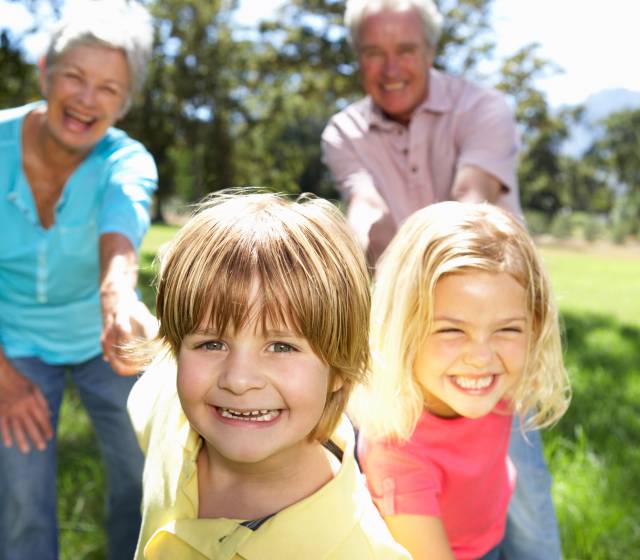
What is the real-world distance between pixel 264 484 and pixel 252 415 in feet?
0.58

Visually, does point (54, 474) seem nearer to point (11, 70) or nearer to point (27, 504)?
point (27, 504)

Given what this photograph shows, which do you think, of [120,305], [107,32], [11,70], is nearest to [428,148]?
[107,32]

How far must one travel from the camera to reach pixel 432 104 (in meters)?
2.75

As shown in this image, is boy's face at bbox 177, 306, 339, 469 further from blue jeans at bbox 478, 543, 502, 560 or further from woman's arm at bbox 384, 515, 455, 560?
blue jeans at bbox 478, 543, 502, 560

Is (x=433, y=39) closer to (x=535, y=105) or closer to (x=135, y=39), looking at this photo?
(x=135, y=39)

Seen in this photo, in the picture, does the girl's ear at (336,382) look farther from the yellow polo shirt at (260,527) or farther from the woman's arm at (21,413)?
the woman's arm at (21,413)

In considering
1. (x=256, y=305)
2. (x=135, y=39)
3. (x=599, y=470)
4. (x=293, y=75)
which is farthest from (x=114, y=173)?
(x=293, y=75)

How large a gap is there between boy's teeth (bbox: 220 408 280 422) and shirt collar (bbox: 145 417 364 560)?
16cm

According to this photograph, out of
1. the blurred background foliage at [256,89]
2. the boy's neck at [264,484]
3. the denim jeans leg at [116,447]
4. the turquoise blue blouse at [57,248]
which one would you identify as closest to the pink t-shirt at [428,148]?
the turquoise blue blouse at [57,248]

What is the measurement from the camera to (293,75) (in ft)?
57.7

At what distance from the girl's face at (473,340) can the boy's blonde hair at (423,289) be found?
0.08 ft

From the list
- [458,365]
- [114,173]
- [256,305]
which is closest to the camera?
[256,305]

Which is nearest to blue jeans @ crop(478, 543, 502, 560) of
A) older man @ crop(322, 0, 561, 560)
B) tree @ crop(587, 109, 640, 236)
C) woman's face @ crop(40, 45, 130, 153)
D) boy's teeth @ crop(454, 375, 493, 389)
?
boy's teeth @ crop(454, 375, 493, 389)

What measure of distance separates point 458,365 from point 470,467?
0.29 meters
